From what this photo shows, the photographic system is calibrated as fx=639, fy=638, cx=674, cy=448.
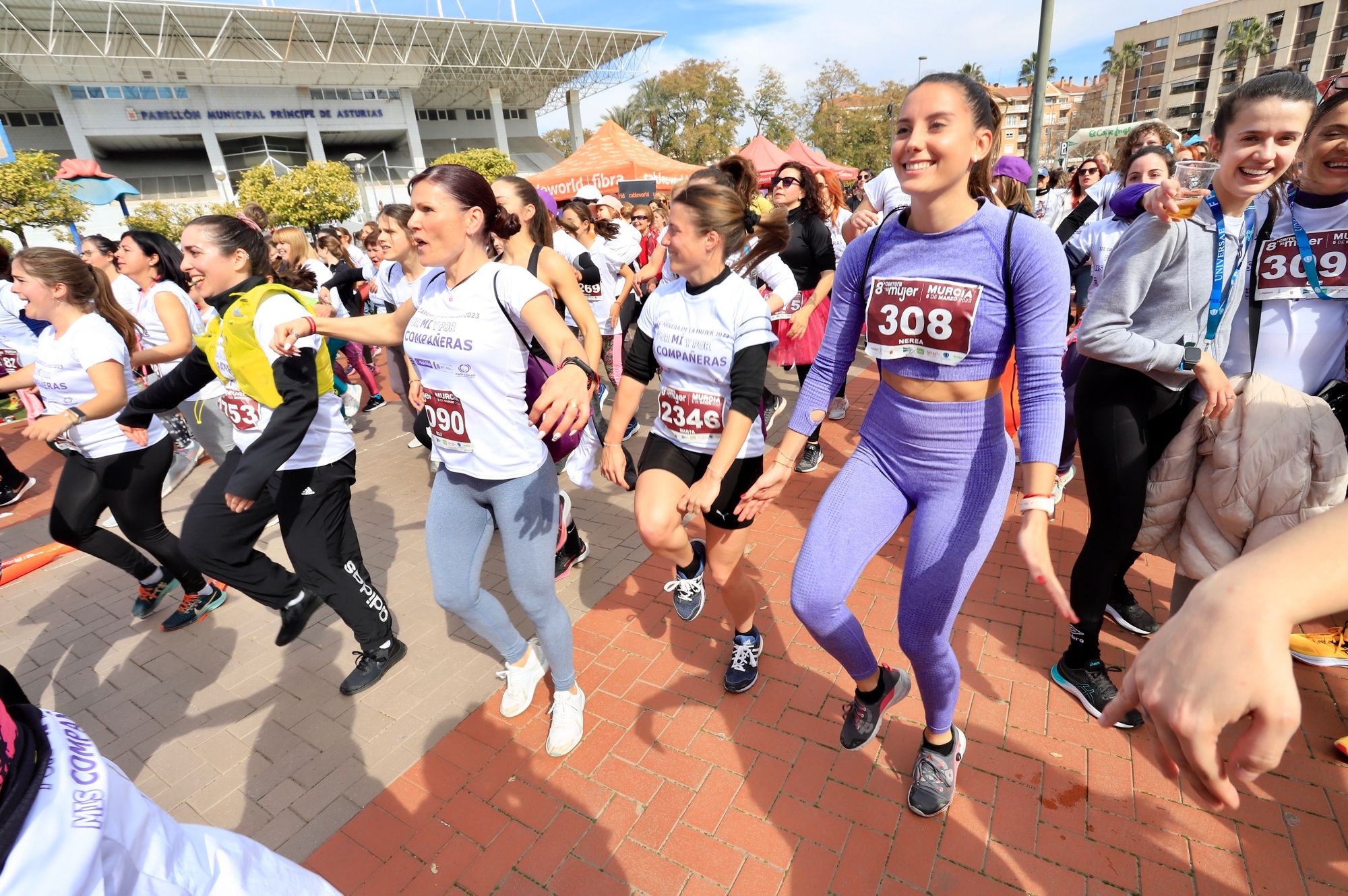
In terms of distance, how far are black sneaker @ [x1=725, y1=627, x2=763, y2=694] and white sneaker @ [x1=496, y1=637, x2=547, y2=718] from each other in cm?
→ 87

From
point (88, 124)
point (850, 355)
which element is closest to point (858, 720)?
point (850, 355)

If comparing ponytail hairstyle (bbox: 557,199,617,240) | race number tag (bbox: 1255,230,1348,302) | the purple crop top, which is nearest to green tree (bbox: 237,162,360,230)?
ponytail hairstyle (bbox: 557,199,617,240)

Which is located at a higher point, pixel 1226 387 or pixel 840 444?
pixel 1226 387

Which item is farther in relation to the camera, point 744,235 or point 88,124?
point 88,124

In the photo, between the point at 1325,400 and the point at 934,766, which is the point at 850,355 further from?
the point at 1325,400

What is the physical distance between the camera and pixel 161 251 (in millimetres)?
4117

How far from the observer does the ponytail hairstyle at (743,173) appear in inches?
137

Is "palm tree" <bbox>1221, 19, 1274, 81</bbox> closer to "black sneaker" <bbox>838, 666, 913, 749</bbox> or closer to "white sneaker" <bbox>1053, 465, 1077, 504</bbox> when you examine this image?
"white sneaker" <bbox>1053, 465, 1077, 504</bbox>

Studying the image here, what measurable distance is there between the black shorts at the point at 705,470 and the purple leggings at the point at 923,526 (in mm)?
588

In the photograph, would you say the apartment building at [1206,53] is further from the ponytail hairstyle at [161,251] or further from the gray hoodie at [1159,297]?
the ponytail hairstyle at [161,251]

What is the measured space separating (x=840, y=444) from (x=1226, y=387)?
11.7 feet

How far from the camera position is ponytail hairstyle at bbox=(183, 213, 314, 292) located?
2848 mm

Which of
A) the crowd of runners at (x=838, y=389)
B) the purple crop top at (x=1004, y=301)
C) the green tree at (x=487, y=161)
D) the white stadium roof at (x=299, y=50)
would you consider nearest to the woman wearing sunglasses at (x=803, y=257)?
the crowd of runners at (x=838, y=389)

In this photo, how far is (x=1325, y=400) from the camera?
2322mm
